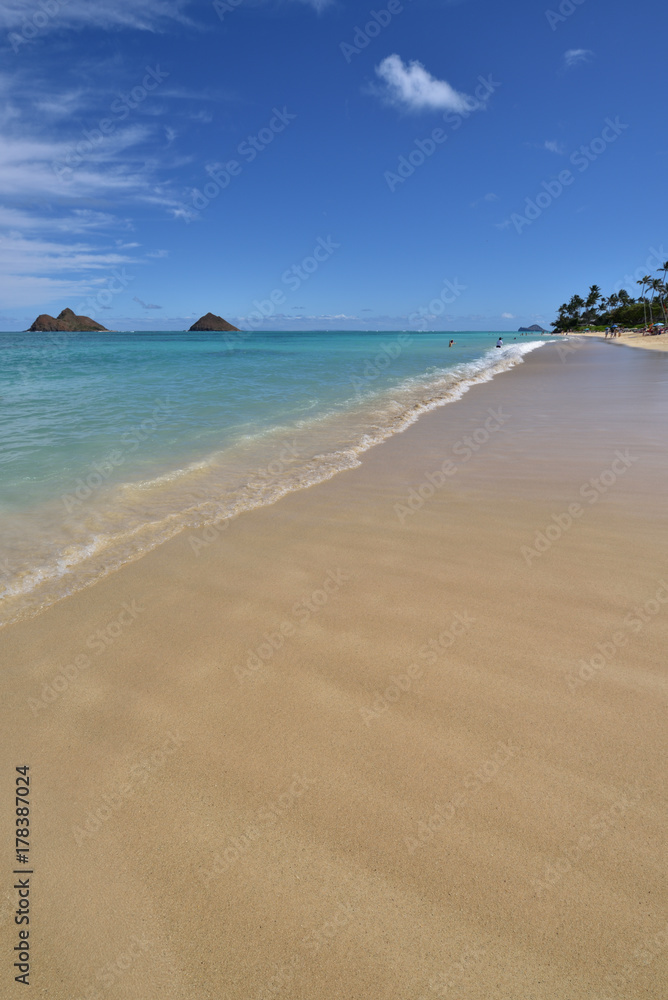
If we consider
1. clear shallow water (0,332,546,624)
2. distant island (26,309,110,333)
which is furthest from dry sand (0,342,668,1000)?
distant island (26,309,110,333)

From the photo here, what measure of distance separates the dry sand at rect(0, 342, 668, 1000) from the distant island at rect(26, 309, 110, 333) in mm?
201617

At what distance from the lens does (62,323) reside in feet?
557

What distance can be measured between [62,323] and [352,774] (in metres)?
204

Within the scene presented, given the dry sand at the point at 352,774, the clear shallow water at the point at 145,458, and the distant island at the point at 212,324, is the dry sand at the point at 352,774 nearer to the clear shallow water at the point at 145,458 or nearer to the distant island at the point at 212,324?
the clear shallow water at the point at 145,458

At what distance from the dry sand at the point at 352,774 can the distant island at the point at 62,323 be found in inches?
7938

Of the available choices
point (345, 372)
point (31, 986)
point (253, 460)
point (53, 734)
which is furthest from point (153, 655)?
point (345, 372)

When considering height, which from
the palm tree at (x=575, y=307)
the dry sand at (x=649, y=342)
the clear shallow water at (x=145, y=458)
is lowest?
the clear shallow water at (x=145, y=458)

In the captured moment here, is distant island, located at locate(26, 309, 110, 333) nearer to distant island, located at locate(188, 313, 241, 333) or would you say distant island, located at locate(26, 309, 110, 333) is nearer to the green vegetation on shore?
distant island, located at locate(188, 313, 241, 333)

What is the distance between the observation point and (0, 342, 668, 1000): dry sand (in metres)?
1.71

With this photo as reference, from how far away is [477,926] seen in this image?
1753 millimetres

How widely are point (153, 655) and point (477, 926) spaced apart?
97.2 inches

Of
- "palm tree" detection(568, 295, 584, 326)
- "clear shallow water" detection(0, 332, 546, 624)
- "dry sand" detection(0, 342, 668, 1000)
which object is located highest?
"palm tree" detection(568, 295, 584, 326)

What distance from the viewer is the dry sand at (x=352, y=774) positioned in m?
1.71

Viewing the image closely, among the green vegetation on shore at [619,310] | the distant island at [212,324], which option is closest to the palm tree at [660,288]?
the green vegetation on shore at [619,310]
